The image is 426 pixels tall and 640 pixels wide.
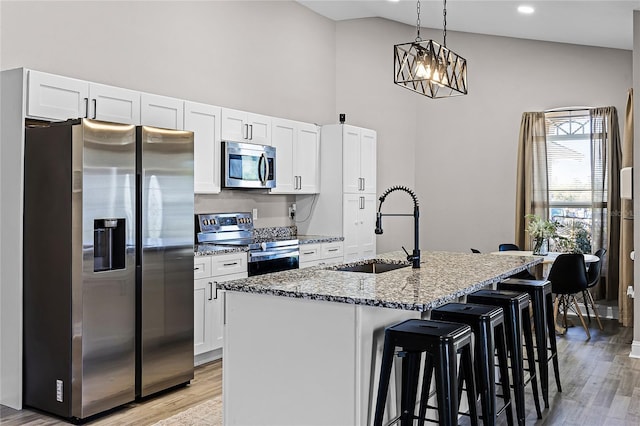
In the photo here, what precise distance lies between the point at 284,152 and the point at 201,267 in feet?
5.85

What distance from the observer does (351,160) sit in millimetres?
6285

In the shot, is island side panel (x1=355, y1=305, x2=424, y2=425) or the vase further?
the vase

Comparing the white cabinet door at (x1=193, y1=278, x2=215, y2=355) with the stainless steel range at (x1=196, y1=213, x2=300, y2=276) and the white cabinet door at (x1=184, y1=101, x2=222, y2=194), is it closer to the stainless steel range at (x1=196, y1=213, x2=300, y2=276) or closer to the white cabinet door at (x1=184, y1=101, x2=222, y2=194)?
the stainless steel range at (x1=196, y1=213, x2=300, y2=276)

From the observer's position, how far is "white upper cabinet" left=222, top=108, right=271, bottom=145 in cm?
512

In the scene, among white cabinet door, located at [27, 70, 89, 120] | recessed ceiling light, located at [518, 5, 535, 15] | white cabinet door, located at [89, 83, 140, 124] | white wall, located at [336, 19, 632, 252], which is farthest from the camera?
white wall, located at [336, 19, 632, 252]

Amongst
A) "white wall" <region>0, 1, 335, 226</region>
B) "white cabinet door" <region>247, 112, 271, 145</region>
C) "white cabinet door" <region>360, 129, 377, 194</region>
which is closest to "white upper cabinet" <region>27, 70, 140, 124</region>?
"white wall" <region>0, 1, 335, 226</region>

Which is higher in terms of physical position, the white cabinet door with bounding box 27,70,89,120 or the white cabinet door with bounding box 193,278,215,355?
the white cabinet door with bounding box 27,70,89,120

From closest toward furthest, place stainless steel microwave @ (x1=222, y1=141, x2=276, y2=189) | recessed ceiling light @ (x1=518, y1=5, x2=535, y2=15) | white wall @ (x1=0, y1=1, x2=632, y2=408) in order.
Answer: white wall @ (x1=0, y1=1, x2=632, y2=408) < stainless steel microwave @ (x1=222, y1=141, x2=276, y2=189) < recessed ceiling light @ (x1=518, y1=5, x2=535, y2=15)

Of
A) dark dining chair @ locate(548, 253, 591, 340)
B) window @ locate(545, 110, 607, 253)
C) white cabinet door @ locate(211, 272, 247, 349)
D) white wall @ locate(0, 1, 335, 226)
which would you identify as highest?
white wall @ locate(0, 1, 335, 226)

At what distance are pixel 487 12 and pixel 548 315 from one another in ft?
10.7

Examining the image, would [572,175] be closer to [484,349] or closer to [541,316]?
[541,316]

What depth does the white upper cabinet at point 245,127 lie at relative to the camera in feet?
16.8

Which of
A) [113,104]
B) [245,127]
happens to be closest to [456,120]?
[245,127]

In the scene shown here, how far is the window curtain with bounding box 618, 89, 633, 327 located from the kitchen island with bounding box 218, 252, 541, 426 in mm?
3548
